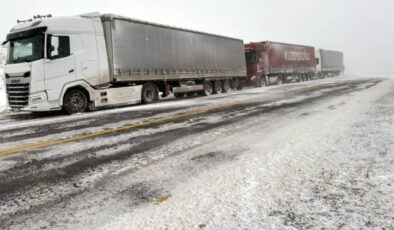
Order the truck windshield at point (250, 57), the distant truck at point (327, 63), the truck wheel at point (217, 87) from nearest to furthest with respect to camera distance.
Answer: the truck wheel at point (217, 87)
the truck windshield at point (250, 57)
the distant truck at point (327, 63)

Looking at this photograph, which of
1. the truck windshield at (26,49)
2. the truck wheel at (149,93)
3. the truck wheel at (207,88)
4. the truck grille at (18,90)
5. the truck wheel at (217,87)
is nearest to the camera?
the truck grille at (18,90)

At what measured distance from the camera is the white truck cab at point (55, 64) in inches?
437

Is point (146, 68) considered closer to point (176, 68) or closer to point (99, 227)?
point (176, 68)

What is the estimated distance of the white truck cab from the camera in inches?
437

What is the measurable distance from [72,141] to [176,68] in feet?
38.7

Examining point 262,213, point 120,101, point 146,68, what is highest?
point 146,68

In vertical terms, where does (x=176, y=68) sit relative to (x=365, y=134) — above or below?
above

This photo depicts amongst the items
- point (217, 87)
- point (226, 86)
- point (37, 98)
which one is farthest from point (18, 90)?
point (226, 86)

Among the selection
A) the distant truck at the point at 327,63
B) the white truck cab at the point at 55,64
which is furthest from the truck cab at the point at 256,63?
the white truck cab at the point at 55,64

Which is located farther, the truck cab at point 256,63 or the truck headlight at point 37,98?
the truck cab at point 256,63

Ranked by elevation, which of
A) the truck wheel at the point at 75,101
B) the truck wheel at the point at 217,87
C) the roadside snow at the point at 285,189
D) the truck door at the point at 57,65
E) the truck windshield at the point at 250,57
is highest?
the truck windshield at the point at 250,57

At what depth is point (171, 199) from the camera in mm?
3094

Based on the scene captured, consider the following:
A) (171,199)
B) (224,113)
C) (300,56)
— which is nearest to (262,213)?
(171,199)

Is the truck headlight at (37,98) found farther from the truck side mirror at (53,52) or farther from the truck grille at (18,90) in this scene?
the truck side mirror at (53,52)
